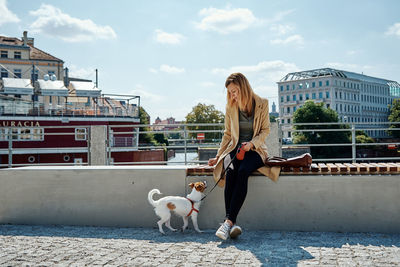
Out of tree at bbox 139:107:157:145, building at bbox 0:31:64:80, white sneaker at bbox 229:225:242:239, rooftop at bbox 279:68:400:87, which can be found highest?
rooftop at bbox 279:68:400:87

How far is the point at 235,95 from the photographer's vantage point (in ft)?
14.3

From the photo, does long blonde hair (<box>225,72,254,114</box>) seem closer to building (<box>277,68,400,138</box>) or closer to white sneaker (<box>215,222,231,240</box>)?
white sneaker (<box>215,222,231,240</box>)

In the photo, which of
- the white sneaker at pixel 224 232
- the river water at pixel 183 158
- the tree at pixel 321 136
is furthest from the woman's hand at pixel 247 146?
the tree at pixel 321 136

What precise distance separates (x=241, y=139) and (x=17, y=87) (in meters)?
36.0

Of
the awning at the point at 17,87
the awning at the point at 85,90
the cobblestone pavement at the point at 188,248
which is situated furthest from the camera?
the awning at the point at 85,90

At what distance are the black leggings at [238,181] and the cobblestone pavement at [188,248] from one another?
307 millimetres

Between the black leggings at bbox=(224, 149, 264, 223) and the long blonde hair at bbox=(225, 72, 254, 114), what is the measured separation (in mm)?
482

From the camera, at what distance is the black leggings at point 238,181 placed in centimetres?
399

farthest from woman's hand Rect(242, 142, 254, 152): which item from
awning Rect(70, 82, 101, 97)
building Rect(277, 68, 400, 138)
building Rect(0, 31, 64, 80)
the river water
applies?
building Rect(277, 68, 400, 138)

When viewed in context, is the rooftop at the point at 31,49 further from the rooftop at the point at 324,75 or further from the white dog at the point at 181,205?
the rooftop at the point at 324,75

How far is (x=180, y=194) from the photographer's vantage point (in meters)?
4.63

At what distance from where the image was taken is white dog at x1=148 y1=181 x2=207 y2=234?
4230 mm

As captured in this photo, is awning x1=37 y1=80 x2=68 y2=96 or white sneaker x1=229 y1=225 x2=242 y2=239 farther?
awning x1=37 y1=80 x2=68 y2=96

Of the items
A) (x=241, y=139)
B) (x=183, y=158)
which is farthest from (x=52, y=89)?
(x=241, y=139)
